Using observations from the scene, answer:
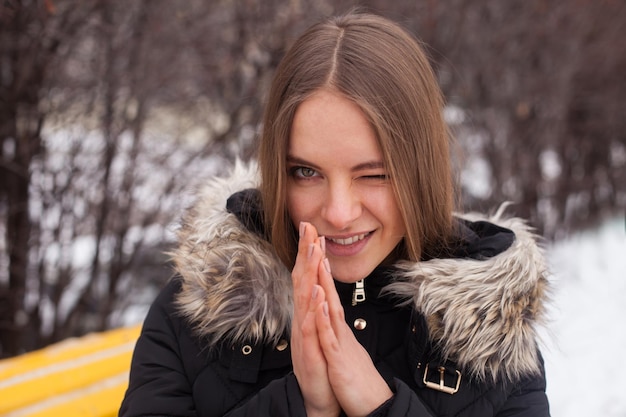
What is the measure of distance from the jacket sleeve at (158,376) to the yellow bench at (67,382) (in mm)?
608

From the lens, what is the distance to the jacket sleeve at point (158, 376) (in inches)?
72.0

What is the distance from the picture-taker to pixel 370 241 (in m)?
1.81

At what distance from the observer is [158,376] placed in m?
1.89

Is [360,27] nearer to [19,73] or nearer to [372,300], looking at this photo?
[372,300]

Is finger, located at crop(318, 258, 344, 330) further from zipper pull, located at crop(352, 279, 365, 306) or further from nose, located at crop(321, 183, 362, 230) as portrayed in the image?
zipper pull, located at crop(352, 279, 365, 306)

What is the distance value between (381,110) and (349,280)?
0.46m

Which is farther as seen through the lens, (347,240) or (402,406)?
(347,240)

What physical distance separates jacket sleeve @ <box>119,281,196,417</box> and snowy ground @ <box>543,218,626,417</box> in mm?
1100

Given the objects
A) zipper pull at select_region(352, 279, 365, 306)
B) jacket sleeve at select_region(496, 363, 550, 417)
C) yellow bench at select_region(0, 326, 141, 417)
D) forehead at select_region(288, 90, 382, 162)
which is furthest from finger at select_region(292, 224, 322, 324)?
yellow bench at select_region(0, 326, 141, 417)

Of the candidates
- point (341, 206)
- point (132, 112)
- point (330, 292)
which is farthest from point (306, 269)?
point (132, 112)

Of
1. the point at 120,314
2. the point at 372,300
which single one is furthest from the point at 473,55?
the point at 372,300

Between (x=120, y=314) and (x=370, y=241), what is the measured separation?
3.24 m

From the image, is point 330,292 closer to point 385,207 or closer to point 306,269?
point 306,269

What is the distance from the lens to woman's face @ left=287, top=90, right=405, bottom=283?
5.57 ft
